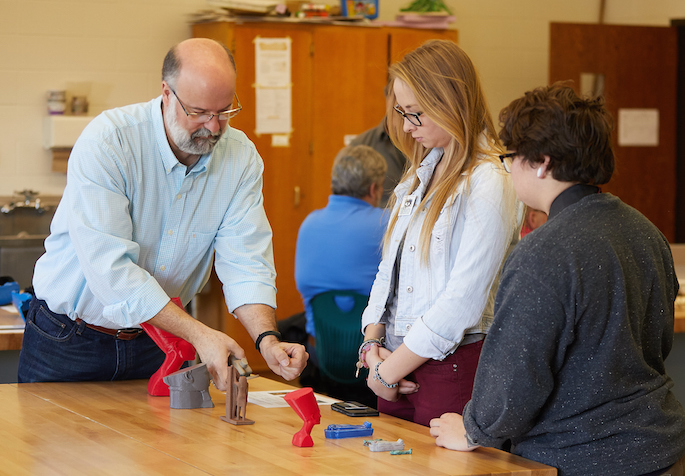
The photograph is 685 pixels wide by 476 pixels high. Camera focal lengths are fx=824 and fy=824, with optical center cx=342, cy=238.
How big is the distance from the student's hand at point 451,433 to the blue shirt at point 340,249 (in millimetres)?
1614

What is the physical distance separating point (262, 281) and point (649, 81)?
4.49 m

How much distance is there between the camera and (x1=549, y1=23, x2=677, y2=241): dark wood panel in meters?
5.46

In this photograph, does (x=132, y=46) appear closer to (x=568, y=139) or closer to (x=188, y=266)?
(x=188, y=266)

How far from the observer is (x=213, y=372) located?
5.92ft

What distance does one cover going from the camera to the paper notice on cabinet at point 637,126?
5.71 m

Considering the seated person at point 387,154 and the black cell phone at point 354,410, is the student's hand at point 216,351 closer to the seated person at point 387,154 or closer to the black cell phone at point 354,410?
the black cell phone at point 354,410

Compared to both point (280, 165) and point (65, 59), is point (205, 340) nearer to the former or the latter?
point (280, 165)

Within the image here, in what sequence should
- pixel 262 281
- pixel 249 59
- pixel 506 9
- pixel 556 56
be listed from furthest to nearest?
pixel 506 9, pixel 556 56, pixel 249 59, pixel 262 281

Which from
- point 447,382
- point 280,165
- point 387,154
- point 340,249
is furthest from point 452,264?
point 280,165

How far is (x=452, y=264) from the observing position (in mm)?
1830

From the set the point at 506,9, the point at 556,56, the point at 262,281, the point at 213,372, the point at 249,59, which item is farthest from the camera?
the point at 506,9

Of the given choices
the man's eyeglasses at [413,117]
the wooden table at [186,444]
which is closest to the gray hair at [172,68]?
the man's eyeglasses at [413,117]

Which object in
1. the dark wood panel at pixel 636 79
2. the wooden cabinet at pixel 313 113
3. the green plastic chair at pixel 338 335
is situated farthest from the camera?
the dark wood panel at pixel 636 79

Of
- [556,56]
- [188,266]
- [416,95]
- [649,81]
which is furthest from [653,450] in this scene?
[649,81]
